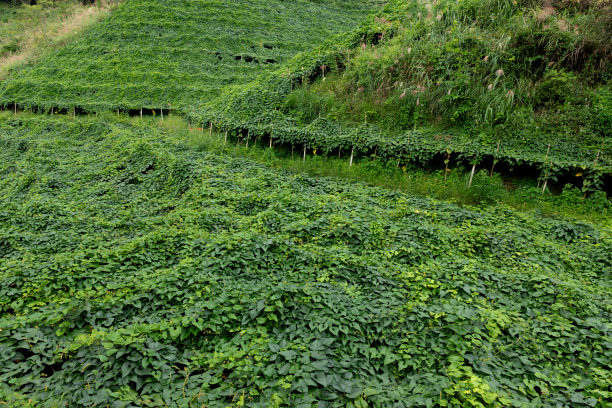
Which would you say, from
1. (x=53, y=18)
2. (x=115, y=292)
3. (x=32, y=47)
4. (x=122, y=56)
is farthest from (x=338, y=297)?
(x=53, y=18)

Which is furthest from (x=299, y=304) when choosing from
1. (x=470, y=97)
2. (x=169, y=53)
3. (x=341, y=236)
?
(x=169, y=53)

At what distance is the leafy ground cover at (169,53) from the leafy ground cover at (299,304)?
557 inches

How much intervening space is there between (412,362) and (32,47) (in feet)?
109

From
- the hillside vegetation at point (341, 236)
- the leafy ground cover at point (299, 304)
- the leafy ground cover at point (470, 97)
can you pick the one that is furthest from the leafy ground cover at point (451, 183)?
the leafy ground cover at point (299, 304)

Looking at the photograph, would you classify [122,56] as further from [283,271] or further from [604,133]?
[604,133]

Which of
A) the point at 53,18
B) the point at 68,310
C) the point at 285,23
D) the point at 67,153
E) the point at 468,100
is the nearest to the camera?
the point at 68,310

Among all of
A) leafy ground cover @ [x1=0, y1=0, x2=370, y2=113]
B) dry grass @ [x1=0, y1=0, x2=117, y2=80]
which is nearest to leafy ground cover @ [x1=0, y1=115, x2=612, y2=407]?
leafy ground cover @ [x1=0, y1=0, x2=370, y2=113]

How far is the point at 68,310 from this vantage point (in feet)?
13.7

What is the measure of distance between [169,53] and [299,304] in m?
23.9

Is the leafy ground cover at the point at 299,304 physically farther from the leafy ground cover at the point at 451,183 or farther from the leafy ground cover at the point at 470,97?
the leafy ground cover at the point at 470,97

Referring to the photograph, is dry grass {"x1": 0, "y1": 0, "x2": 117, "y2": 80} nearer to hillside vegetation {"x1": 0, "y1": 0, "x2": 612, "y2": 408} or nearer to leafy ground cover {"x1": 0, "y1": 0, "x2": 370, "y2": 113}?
leafy ground cover {"x1": 0, "y1": 0, "x2": 370, "y2": 113}

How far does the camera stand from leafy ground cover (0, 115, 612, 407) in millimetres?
3473

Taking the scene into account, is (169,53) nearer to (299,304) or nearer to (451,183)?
(451,183)

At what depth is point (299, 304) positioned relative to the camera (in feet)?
14.8
